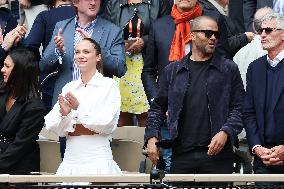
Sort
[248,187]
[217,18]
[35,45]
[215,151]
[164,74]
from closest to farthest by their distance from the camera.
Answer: [248,187], [215,151], [164,74], [217,18], [35,45]

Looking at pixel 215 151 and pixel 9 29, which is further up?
pixel 9 29

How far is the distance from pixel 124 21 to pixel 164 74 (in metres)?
1.64

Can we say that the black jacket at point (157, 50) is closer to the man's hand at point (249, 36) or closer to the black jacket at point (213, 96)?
the man's hand at point (249, 36)

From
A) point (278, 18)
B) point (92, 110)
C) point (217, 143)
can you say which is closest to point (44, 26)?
point (92, 110)

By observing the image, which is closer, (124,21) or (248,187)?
(248,187)

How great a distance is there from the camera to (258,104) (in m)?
7.52

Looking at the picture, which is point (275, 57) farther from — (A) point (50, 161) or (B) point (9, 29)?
(B) point (9, 29)

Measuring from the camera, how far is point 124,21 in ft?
30.0

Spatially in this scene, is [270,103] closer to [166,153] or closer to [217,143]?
[217,143]

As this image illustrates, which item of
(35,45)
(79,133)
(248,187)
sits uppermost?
(35,45)

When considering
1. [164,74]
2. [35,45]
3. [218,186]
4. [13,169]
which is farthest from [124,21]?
[218,186]

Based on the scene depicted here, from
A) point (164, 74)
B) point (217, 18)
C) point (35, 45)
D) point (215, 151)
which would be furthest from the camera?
point (35, 45)

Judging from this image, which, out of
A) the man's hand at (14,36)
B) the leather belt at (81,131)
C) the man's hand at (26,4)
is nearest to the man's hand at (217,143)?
the leather belt at (81,131)

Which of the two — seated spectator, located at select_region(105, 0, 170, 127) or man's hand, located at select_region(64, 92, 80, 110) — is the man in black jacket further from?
seated spectator, located at select_region(105, 0, 170, 127)
